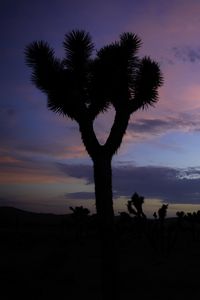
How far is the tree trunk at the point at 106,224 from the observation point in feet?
31.7

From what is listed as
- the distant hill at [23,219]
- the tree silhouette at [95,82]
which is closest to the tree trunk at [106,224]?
the tree silhouette at [95,82]

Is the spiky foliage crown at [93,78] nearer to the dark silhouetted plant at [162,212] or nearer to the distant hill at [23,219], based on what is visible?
the dark silhouetted plant at [162,212]

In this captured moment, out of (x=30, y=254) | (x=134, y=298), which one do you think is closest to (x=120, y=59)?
(x=134, y=298)

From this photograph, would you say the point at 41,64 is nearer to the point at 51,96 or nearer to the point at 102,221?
the point at 51,96

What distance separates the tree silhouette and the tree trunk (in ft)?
0.63

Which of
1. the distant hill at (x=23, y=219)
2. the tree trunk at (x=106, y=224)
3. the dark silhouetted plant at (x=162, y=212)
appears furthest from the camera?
the distant hill at (x=23, y=219)

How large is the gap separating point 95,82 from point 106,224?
3337mm

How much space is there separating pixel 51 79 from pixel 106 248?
3.94m

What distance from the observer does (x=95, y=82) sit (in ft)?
36.5

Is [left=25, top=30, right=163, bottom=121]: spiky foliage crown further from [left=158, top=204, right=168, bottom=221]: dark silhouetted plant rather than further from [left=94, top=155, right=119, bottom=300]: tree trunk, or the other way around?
[left=158, top=204, right=168, bottom=221]: dark silhouetted plant

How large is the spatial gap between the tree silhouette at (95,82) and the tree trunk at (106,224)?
191 mm

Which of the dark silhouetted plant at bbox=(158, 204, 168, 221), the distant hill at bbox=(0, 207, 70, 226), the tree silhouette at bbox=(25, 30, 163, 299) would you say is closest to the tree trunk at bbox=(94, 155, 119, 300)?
the tree silhouette at bbox=(25, 30, 163, 299)

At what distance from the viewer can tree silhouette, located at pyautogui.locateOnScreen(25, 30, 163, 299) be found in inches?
417

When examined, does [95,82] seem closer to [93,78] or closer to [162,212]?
[93,78]
